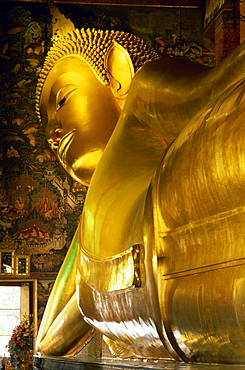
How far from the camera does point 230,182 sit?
3.59 ft

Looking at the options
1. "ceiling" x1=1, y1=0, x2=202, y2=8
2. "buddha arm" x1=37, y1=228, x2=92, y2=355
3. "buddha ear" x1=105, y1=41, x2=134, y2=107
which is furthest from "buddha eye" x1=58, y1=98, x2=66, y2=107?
"ceiling" x1=1, y1=0, x2=202, y2=8

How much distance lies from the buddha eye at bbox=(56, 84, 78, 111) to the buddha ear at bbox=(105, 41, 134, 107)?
0.21 meters

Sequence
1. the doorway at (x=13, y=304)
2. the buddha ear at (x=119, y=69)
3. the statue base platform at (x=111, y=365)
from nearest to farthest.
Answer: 1. the statue base platform at (x=111, y=365)
2. the buddha ear at (x=119, y=69)
3. the doorway at (x=13, y=304)

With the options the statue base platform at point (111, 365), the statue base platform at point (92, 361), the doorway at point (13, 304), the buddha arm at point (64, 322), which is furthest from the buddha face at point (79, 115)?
the doorway at point (13, 304)

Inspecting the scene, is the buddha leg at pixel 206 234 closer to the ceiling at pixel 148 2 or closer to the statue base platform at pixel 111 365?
the statue base platform at pixel 111 365

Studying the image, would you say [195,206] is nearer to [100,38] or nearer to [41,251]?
[100,38]

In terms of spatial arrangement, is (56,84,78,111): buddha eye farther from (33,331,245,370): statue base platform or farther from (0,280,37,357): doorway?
(0,280,37,357): doorway

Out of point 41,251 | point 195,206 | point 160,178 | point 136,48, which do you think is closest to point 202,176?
point 195,206

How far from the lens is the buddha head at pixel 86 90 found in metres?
2.37

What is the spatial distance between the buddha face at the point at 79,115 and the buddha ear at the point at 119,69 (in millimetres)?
78

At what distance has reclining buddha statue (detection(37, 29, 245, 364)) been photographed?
3.68 ft

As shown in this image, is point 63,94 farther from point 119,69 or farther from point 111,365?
point 111,365

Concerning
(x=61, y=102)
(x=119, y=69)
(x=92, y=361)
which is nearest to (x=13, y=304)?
(x=61, y=102)

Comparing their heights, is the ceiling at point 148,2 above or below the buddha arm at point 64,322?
above
